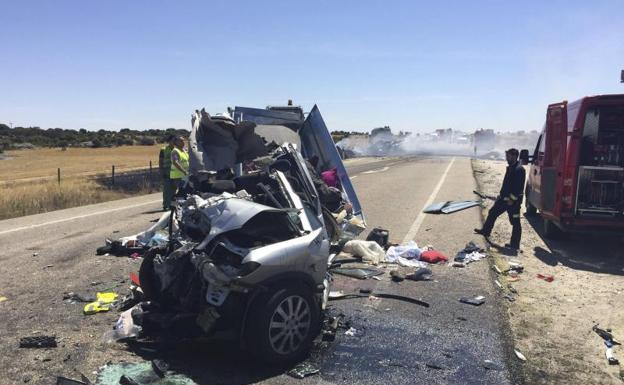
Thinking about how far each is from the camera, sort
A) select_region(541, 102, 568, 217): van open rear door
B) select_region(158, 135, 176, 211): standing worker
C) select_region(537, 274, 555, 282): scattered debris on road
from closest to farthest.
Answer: select_region(537, 274, 555, 282): scattered debris on road, select_region(541, 102, 568, 217): van open rear door, select_region(158, 135, 176, 211): standing worker

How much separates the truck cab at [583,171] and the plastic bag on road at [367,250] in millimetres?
3236

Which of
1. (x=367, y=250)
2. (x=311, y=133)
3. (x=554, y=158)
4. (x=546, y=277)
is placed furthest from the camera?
(x=311, y=133)

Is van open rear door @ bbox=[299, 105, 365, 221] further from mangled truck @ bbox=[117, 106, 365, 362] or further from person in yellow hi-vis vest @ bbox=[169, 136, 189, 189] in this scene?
mangled truck @ bbox=[117, 106, 365, 362]

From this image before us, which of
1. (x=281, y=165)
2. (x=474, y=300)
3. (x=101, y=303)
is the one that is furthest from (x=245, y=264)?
(x=474, y=300)

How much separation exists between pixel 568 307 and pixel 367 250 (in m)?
2.84

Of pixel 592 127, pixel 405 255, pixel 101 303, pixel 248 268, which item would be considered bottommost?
pixel 101 303

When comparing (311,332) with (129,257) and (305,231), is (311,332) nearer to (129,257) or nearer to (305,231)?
(305,231)

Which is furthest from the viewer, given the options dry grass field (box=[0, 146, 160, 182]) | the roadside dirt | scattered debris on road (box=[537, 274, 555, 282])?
dry grass field (box=[0, 146, 160, 182])

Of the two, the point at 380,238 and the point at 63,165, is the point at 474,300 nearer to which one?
the point at 380,238

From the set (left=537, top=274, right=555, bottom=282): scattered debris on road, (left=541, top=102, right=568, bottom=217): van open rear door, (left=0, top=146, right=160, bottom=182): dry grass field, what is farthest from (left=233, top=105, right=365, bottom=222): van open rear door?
(left=0, top=146, right=160, bottom=182): dry grass field

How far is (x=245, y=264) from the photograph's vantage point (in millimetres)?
4145

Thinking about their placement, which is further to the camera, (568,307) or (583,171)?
(583,171)

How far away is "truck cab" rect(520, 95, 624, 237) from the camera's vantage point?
8.75 m

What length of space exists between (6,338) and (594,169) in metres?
8.70
